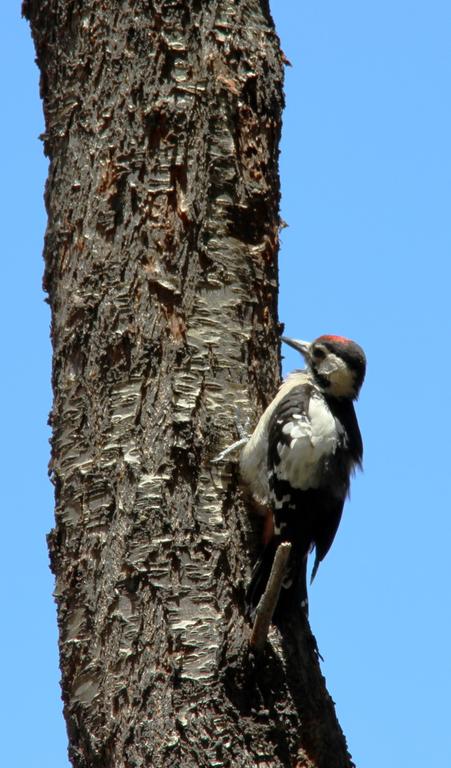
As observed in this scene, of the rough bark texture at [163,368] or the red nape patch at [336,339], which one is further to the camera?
the red nape patch at [336,339]

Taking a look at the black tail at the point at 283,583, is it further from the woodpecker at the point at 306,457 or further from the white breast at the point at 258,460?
the white breast at the point at 258,460

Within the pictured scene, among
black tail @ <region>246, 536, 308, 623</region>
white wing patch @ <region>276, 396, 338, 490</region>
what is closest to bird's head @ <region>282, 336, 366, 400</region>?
white wing patch @ <region>276, 396, 338, 490</region>

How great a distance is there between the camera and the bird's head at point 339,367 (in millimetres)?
4512

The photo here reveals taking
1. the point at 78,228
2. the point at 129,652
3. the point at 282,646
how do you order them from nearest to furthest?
the point at 129,652 < the point at 282,646 < the point at 78,228

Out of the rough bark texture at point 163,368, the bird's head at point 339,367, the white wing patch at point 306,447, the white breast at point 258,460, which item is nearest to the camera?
the rough bark texture at point 163,368

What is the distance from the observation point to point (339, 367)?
14.9 feet

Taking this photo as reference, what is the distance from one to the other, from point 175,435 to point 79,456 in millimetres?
298

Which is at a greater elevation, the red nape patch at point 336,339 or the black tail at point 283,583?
the red nape patch at point 336,339

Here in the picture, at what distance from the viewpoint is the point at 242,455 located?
3566 mm

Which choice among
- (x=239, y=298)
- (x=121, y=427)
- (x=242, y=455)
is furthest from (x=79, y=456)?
(x=239, y=298)

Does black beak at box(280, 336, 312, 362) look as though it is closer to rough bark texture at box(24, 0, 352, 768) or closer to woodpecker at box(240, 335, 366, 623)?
woodpecker at box(240, 335, 366, 623)

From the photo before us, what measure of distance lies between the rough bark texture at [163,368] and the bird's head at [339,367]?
648 mm

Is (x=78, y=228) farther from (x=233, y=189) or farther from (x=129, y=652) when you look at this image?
(x=129, y=652)

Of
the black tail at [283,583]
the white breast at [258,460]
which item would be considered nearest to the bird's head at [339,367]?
the white breast at [258,460]
